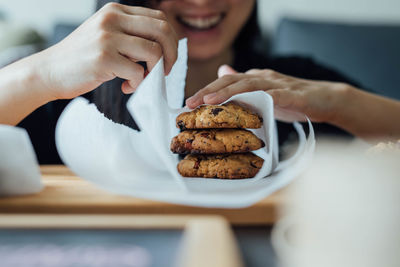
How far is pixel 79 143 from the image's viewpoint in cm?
51

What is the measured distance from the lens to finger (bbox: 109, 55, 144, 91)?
0.53 m

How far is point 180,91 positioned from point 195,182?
0.26 m

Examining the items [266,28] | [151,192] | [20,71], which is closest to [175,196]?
[151,192]

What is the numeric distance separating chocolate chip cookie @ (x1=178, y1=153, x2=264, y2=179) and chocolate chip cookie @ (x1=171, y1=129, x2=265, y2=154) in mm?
14

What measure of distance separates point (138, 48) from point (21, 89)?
0.90ft

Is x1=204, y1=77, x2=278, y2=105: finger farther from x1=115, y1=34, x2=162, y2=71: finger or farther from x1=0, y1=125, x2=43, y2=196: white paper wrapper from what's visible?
x1=0, y1=125, x2=43, y2=196: white paper wrapper

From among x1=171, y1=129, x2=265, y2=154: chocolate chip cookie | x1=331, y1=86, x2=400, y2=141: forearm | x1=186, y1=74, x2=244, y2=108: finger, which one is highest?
x1=186, y1=74, x2=244, y2=108: finger

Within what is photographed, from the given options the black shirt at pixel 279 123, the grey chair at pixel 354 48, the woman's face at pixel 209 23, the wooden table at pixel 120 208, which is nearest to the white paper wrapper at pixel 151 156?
the wooden table at pixel 120 208

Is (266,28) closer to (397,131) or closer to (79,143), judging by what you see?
(397,131)

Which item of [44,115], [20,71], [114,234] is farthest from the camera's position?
[44,115]

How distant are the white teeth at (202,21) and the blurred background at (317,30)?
1.40ft

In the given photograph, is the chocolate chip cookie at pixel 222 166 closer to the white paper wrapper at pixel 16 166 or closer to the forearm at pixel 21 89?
the white paper wrapper at pixel 16 166

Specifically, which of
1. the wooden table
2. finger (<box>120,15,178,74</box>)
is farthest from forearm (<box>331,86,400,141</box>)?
the wooden table

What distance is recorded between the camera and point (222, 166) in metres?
0.48
